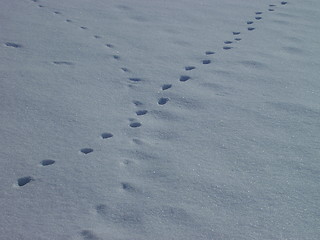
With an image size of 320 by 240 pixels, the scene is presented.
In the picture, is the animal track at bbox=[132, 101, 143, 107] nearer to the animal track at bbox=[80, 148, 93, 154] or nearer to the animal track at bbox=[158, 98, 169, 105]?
the animal track at bbox=[158, 98, 169, 105]

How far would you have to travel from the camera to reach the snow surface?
249 centimetres

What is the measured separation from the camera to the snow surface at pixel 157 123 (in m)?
2.49

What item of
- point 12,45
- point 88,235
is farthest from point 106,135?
point 12,45

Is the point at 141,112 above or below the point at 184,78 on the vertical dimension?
below

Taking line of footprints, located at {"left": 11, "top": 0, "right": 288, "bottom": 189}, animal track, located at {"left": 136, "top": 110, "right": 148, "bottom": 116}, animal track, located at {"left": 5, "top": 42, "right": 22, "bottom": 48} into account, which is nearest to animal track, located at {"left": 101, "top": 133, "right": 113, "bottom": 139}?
line of footprints, located at {"left": 11, "top": 0, "right": 288, "bottom": 189}

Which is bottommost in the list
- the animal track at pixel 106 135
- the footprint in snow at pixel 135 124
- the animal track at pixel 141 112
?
the animal track at pixel 106 135

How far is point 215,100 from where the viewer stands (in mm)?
3570

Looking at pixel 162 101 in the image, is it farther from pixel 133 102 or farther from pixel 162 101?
pixel 133 102

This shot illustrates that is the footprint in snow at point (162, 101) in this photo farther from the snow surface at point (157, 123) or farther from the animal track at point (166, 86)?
the animal track at point (166, 86)

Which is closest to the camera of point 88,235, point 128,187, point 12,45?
point 88,235

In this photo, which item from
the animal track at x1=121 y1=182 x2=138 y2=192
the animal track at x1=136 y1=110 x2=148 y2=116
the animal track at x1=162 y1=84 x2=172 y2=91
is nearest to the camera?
the animal track at x1=121 y1=182 x2=138 y2=192

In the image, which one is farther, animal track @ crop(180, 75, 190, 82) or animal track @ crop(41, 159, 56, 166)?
animal track @ crop(180, 75, 190, 82)

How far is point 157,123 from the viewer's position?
3309mm

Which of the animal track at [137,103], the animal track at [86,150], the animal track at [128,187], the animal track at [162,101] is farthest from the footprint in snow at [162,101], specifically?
the animal track at [128,187]
